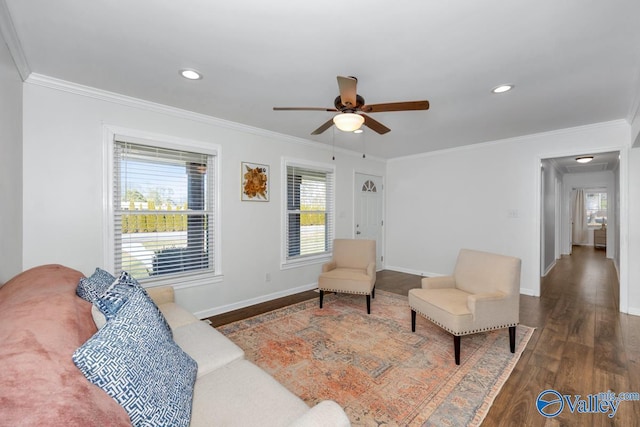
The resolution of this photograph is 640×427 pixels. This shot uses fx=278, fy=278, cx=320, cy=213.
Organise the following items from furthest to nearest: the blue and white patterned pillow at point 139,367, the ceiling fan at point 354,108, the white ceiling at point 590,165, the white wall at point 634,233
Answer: the white ceiling at point 590,165
the white wall at point 634,233
the ceiling fan at point 354,108
the blue and white patterned pillow at point 139,367

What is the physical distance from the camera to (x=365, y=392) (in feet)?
6.68

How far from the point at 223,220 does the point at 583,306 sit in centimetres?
492

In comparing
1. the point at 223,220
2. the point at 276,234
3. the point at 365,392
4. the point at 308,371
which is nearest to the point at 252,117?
the point at 223,220

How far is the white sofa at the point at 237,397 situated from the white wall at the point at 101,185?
63.7 inches

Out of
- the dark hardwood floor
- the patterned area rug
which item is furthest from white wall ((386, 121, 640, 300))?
the patterned area rug

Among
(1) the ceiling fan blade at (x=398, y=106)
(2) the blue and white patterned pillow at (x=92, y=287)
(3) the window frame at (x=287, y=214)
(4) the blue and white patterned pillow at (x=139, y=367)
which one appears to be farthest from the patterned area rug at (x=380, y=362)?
(1) the ceiling fan blade at (x=398, y=106)

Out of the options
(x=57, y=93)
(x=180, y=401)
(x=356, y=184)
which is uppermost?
(x=57, y=93)

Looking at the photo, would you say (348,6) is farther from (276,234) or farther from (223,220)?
(276,234)

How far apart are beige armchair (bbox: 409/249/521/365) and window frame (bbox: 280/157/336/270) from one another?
1982 millimetres

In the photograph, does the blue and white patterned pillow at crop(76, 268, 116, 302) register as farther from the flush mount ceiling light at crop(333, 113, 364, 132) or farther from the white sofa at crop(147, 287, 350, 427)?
the flush mount ceiling light at crop(333, 113, 364, 132)

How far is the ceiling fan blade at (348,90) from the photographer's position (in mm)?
1844

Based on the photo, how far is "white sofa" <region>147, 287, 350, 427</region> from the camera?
3.50 ft

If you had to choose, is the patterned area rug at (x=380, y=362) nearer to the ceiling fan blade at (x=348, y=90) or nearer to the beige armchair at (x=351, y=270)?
the beige armchair at (x=351, y=270)

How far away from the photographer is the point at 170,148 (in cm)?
313
